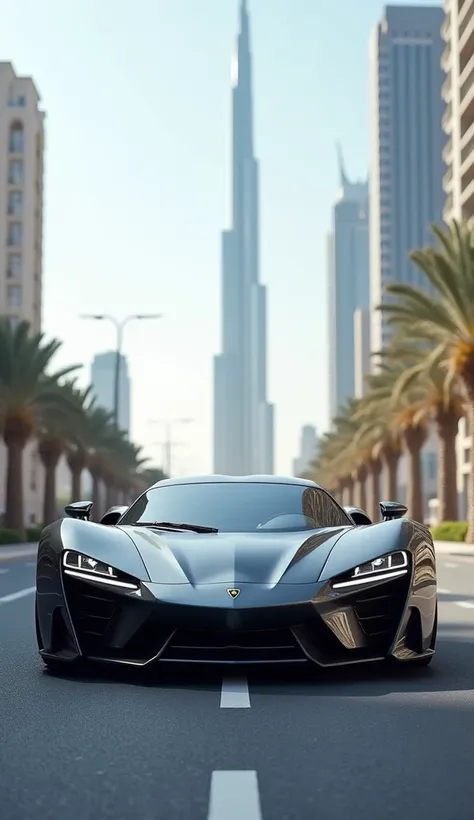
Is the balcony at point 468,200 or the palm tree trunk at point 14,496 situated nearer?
the palm tree trunk at point 14,496

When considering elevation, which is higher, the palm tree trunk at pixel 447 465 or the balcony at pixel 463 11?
the balcony at pixel 463 11

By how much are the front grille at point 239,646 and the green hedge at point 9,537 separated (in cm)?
3635

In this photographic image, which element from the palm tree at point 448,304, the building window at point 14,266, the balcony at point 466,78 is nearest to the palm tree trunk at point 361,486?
the balcony at point 466,78

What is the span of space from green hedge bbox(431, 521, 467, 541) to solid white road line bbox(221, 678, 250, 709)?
34.9 m

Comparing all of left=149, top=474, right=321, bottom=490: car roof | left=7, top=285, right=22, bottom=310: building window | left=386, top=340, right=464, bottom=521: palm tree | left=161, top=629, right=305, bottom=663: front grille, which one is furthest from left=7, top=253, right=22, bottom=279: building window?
left=161, top=629, right=305, bottom=663: front grille

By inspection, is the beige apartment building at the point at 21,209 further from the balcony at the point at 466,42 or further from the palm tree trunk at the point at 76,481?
the balcony at the point at 466,42

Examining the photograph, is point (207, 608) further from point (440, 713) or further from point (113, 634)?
point (440, 713)

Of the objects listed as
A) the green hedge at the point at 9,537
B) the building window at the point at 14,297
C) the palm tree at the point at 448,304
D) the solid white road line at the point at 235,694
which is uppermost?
the building window at the point at 14,297

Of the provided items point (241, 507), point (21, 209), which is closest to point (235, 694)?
point (241, 507)

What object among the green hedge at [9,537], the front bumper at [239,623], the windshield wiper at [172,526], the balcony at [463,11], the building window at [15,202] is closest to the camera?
the front bumper at [239,623]

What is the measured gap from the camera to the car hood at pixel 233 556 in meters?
6.34

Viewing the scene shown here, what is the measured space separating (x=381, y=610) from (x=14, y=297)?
86140 millimetres

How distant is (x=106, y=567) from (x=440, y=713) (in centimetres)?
190

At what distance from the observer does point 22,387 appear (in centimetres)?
4297
